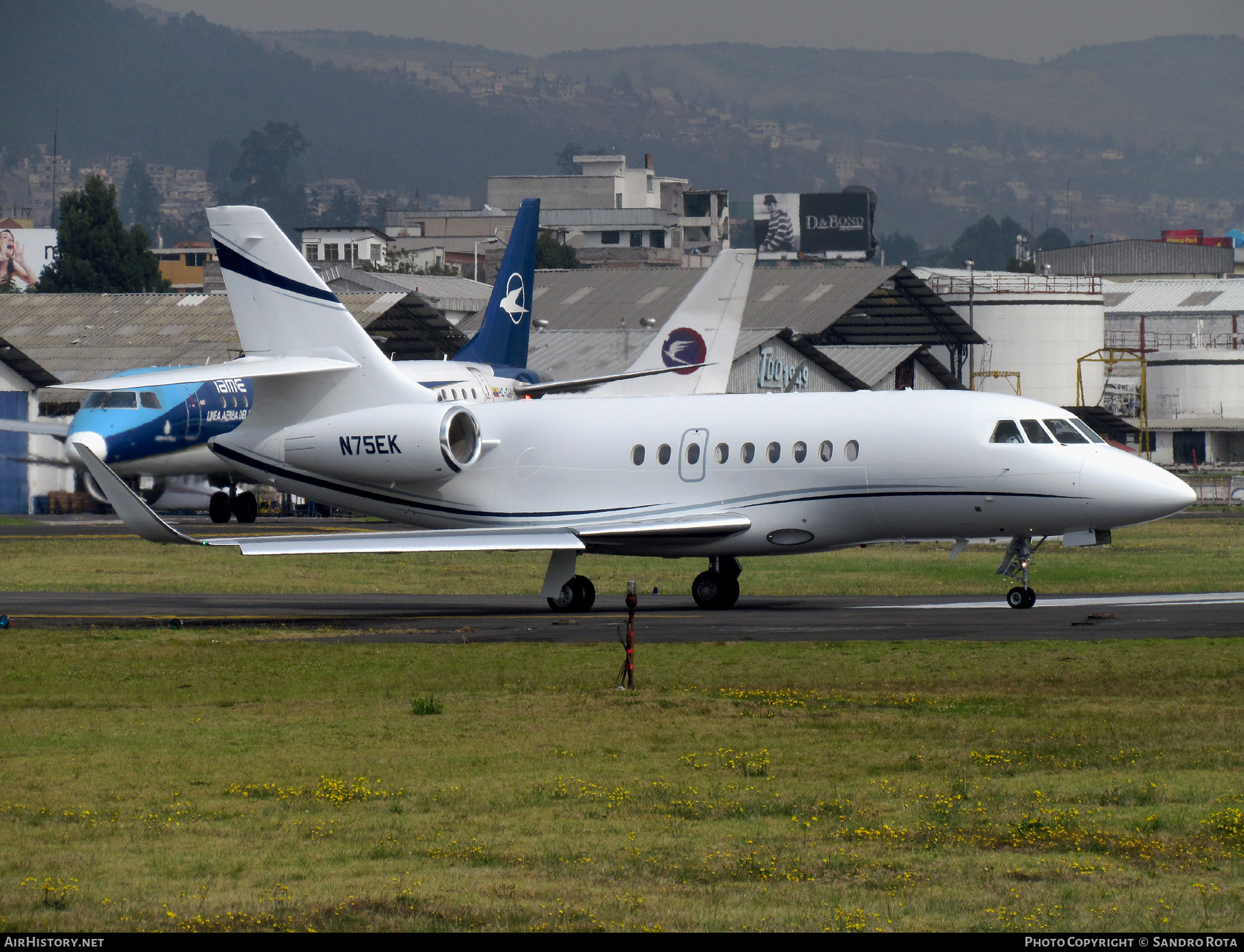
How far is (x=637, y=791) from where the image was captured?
1548 centimetres

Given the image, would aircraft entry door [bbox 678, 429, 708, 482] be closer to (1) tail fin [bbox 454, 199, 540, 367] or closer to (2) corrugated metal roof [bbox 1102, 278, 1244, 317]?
(1) tail fin [bbox 454, 199, 540, 367]

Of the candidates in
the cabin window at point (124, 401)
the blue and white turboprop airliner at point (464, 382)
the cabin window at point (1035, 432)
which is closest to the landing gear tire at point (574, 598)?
the cabin window at point (1035, 432)

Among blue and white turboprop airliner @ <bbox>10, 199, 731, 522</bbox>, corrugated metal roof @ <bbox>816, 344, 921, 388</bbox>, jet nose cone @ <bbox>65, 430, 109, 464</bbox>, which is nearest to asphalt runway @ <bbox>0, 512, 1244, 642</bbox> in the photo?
blue and white turboprop airliner @ <bbox>10, 199, 731, 522</bbox>

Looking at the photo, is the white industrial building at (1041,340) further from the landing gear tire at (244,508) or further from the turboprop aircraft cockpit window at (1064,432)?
the turboprop aircraft cockpit window at (1064,432)

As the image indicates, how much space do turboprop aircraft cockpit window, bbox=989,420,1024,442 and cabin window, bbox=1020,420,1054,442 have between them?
16cm

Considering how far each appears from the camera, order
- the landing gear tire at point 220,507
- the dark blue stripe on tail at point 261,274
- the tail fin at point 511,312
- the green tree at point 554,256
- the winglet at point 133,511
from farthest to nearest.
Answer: the green tree at point 554,256 → the tail fin at point 511,312 → the landing gear tire at point 220,507 → the dark blue stripe on tail at point 261,274 → the winglet at point 133,511

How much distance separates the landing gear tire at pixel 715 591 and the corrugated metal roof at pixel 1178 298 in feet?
472

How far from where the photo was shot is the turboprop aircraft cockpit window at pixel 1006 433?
31078 mm

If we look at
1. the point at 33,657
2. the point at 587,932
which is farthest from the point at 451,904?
the point at 33,657

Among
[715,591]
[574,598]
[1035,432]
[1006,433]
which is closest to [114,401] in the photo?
[574,598]

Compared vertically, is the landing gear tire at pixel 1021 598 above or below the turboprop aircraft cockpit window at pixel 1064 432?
below

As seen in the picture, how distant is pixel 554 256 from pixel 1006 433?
16356cm

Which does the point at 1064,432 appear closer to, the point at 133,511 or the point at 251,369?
the point at 251,369

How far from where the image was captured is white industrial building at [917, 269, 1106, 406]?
126562 millimetres
